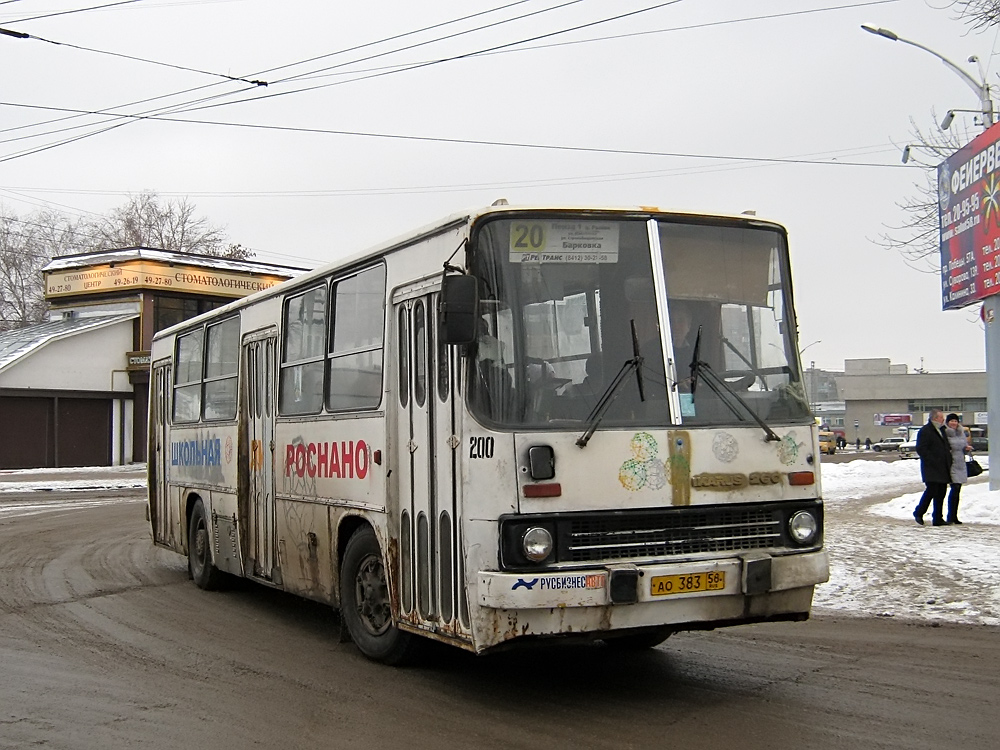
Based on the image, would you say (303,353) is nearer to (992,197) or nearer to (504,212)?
(504,212)

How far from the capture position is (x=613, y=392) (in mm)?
6750

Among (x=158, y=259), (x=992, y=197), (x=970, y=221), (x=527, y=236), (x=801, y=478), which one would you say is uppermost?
(x=158, y=259)

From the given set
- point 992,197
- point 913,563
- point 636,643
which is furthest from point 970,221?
point 636,643

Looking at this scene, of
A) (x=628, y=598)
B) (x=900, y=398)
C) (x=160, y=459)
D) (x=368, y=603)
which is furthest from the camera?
(x=900, y=398)

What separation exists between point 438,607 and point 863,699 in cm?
260

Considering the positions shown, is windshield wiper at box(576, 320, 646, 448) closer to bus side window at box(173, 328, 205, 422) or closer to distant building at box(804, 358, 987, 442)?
bus side window at box(173, 328, 205, 422)

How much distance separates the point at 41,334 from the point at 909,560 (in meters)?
39.7

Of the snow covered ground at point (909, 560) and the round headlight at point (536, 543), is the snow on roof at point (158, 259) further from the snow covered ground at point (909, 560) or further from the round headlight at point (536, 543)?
the round headlight at point (536, 543)

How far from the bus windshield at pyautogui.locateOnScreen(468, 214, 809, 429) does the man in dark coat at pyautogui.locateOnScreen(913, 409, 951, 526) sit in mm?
10524

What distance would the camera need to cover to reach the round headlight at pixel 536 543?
641 cm

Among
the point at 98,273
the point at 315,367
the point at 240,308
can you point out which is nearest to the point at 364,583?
the point at 315,367

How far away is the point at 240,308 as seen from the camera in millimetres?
11281

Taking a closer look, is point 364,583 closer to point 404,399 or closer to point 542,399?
point 404,399

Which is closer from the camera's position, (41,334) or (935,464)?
(935,464)
